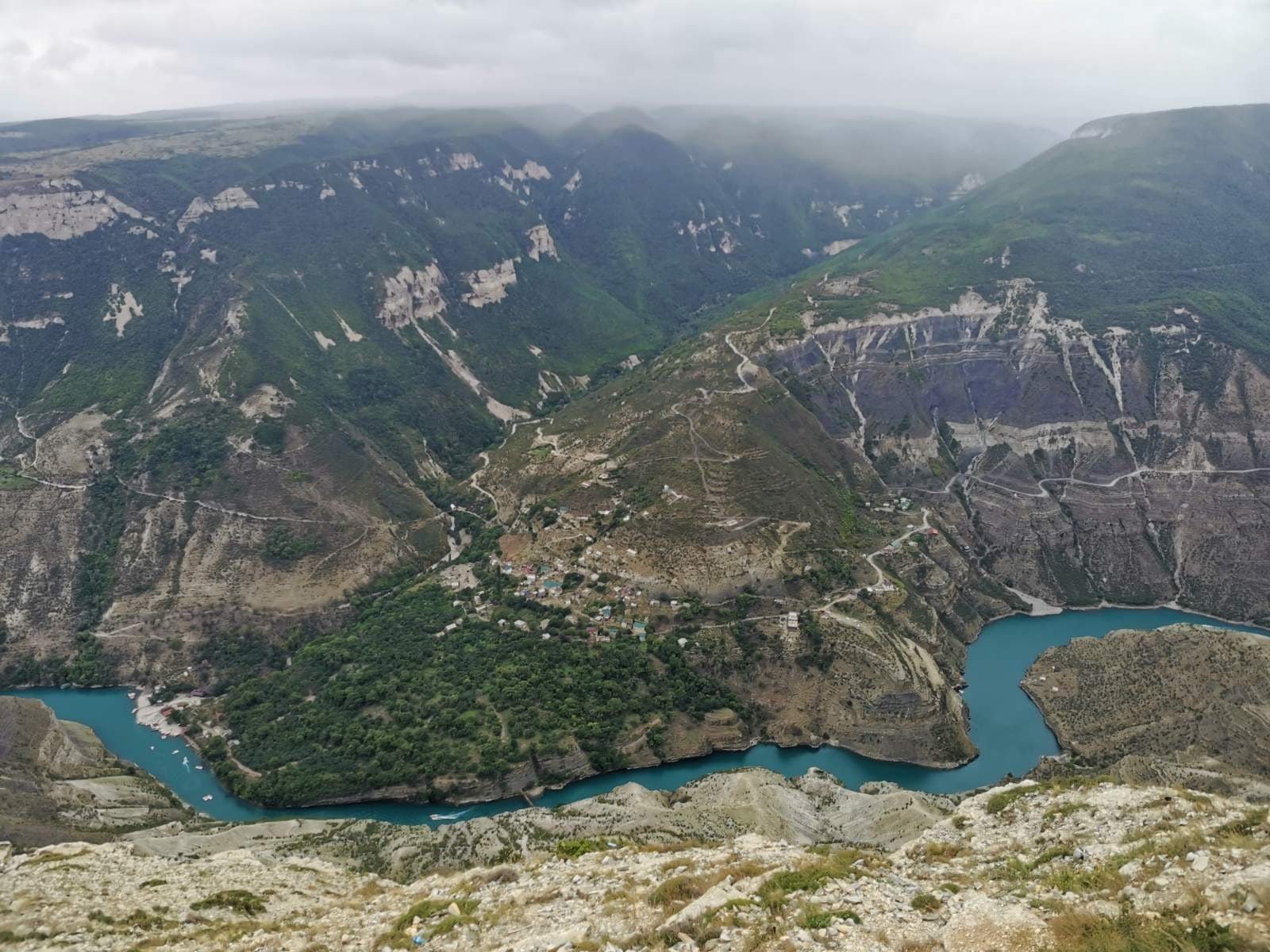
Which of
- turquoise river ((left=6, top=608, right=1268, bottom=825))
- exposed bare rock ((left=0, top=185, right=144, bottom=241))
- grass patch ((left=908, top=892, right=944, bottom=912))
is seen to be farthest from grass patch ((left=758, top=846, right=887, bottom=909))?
exposed bare rock ((left=0, top=185, right=144, bottom=241))

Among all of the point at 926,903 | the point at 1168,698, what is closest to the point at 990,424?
the point at 1168,698

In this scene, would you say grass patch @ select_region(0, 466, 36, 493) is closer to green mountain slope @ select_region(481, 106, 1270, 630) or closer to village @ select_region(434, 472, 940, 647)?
village @ select_region(434, 472, 940, 647)

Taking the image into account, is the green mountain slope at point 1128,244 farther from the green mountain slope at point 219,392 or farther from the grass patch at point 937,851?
the grass patch at point 937,851

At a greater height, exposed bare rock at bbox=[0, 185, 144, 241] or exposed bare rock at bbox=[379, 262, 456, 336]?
exposed bare rock at bbox=[0, 185, 144, 241]

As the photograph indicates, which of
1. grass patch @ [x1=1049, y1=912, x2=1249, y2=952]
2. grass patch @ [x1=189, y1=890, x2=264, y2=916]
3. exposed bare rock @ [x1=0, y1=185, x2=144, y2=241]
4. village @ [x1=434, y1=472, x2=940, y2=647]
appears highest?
exposed bare rock @ [x1=0, y1=185, x2=144, y2=241]

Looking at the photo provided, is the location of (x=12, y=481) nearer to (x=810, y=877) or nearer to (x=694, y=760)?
(x=694, y=760)

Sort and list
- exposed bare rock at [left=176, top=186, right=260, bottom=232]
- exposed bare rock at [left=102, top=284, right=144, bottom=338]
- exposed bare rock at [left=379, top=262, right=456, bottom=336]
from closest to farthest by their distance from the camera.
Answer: exposed bare rock at [left=102, top=284, right=144, bottom=338] < exposed bare rock at [left=176, top=186, right=260, bottom=232] < exposed bare rock at [left=379, top=262, right=456, bottom=336]
